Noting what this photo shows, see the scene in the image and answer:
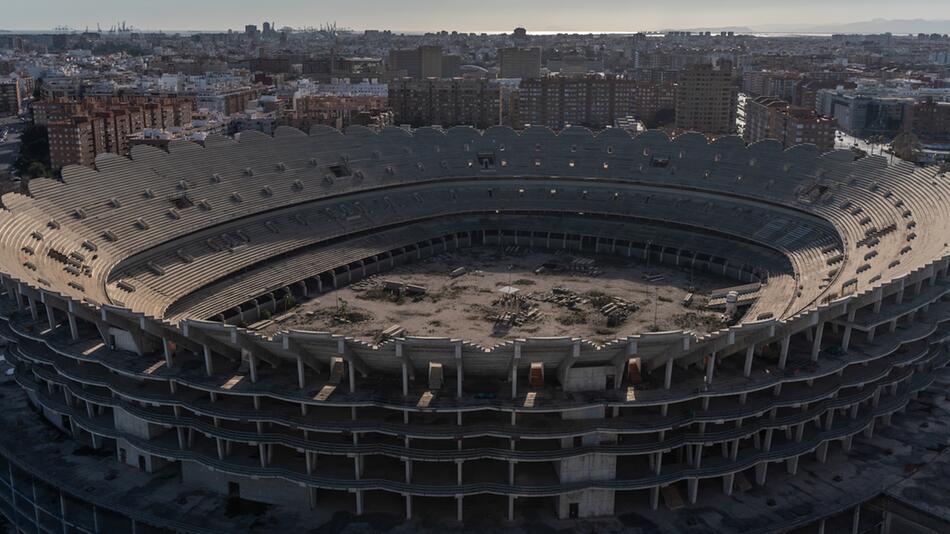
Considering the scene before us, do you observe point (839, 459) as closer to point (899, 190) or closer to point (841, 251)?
point (841, 251)

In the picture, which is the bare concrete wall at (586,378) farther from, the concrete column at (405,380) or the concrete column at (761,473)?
the concrete column at (761,473)

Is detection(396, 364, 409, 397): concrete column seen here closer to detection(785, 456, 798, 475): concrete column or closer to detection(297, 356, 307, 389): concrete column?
detection(297, 356, 307, 389): concrete column

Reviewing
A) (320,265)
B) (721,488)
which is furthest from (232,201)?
(721,488)

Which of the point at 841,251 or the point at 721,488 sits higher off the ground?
the point at 841,251

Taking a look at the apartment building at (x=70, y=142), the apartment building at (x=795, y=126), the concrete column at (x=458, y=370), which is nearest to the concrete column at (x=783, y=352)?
the concrete column at (x=458, y=370)

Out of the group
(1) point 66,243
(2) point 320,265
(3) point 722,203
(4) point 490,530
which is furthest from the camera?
(3) point 722,203

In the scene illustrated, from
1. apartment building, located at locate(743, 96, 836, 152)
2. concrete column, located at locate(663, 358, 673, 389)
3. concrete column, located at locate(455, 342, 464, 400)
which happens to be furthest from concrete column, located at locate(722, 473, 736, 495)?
apartment building, located at locate(743, 96, 836, 152)
